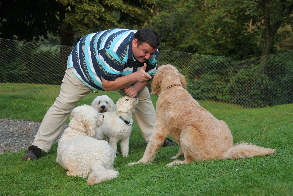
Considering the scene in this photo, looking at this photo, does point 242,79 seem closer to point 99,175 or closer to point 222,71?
point 222,71

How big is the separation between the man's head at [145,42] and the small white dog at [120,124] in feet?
3.62

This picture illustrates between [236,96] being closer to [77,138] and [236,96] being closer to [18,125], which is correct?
[18,125]

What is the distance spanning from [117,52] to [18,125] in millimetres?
5454

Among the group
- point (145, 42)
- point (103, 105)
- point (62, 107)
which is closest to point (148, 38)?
point (145, 42)

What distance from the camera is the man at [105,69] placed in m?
5.40

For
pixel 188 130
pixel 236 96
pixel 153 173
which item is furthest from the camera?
pixel 236 96

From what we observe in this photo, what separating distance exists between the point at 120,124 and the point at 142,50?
1497 mm

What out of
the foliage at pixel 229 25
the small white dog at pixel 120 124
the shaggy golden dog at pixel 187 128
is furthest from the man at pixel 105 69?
the foliage at pixel 229 25

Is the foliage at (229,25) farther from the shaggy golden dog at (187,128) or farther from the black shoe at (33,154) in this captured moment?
the black shoe at (33,154)

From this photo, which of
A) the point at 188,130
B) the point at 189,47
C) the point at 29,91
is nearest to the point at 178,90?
the point at 188,130

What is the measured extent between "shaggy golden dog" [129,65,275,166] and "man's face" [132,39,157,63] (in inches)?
16.0

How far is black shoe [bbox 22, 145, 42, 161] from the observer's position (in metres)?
6.06

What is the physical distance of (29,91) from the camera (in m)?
14.8

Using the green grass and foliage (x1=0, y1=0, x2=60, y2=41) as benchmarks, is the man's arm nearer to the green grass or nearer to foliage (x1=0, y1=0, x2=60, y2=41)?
the green grass
